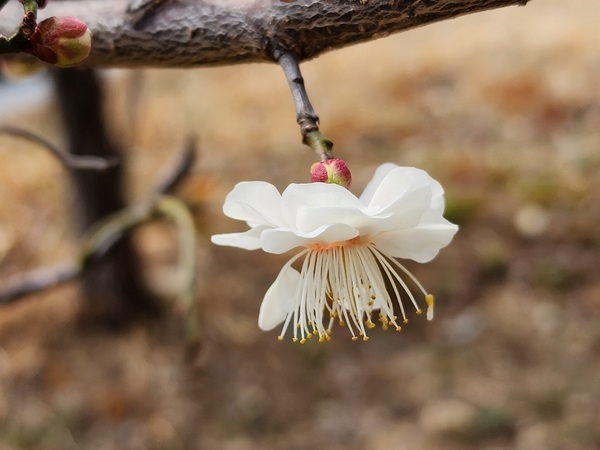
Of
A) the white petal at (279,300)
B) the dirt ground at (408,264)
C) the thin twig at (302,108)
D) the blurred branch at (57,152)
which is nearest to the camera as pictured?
the thin twig at (302,108)

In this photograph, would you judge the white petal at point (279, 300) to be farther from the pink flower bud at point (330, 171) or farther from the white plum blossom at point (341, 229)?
the pink flower bud at point (330, 171)

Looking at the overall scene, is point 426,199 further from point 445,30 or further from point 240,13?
point 445,30

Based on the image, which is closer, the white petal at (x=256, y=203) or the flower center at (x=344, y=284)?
the white petal at (x=256, y=203)

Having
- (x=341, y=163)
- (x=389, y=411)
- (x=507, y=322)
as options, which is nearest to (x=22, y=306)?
(x=389, y=411)

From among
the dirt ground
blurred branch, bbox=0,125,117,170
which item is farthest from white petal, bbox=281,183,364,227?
the dirt ground

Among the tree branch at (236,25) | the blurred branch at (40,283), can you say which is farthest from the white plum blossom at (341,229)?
the blurred branch at (40,283)

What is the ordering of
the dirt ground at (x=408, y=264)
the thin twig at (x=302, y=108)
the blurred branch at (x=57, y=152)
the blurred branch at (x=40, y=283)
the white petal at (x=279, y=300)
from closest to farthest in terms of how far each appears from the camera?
the thin twig at (x=302, y=108) < the white petal at (x=279, y=300) < the blurred branch at (x=57, y=152) < the blurred branch at (x=40, y=283) < the dirt ground at (x=408, y=264)

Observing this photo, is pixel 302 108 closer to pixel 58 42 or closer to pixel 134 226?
pixel 58 42
